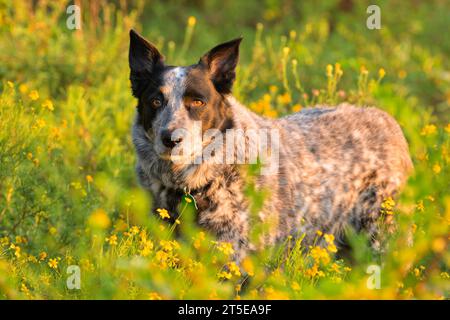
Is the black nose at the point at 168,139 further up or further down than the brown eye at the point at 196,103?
further down

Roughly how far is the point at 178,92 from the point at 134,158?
176 cm

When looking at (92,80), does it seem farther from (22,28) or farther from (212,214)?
(212,214)

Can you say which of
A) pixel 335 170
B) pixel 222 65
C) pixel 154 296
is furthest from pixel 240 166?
pixel 154 296

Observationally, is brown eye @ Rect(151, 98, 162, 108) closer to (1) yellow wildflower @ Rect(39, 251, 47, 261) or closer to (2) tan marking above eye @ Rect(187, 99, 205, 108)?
(2) tan marking above eye @ Rect(187, 99, 205, 108)

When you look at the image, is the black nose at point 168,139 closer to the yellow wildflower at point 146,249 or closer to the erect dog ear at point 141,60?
the erect dog ear at point 141,60

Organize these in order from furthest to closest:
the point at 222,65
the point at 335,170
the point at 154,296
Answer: the point at 335,170
the point at 222,65
the point at 154,296

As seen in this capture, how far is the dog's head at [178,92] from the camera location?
473 cm

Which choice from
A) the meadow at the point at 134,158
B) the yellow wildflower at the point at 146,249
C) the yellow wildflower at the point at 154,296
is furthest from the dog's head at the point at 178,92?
the yellow wildflower at the point at 154,296

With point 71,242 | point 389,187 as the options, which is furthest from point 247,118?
point 71,242

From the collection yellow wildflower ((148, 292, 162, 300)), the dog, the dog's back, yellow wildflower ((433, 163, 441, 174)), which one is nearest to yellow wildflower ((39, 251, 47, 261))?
the dog

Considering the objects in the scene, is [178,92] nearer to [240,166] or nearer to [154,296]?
[240,166]

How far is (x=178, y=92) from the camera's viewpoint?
484 centimetres

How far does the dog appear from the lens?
189 inches

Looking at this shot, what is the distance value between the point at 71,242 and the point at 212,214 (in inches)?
45.4
